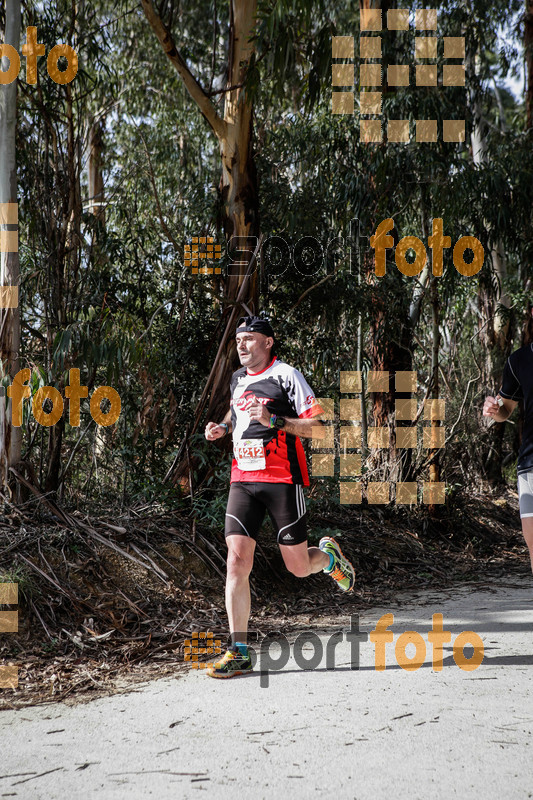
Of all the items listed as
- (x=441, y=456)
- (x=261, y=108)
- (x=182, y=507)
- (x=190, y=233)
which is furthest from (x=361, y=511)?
(x=261, y=108)

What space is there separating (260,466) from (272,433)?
0.22m

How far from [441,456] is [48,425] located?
19.2 ft

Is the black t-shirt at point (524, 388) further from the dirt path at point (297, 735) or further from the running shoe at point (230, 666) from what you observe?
the running shoe at point (230, 666)

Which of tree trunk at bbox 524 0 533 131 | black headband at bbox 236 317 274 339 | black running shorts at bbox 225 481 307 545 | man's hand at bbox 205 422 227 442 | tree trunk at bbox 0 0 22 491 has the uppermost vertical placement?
tree trunk at bbox 524 0 533 131

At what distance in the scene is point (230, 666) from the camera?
187 inches

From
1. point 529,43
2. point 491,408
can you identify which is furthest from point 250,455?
point 529,43

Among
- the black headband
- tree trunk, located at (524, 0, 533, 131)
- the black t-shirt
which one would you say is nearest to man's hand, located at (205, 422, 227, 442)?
the black headband

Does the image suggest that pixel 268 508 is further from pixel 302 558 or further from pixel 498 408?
pixel 498 408

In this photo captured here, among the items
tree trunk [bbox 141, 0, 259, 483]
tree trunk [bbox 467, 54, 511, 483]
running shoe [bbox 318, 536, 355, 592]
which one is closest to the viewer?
running shoe [bbox 318, 536, 355, 592]

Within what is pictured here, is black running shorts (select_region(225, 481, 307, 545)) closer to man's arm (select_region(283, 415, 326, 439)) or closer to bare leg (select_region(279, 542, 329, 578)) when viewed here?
bare leg (select_region(279, 542, 329, 578))

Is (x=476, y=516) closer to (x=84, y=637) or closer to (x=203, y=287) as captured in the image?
(x=203, y=287)

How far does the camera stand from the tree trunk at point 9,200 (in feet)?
22.4

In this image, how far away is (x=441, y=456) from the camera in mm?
11047

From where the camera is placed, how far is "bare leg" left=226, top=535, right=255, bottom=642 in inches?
190
